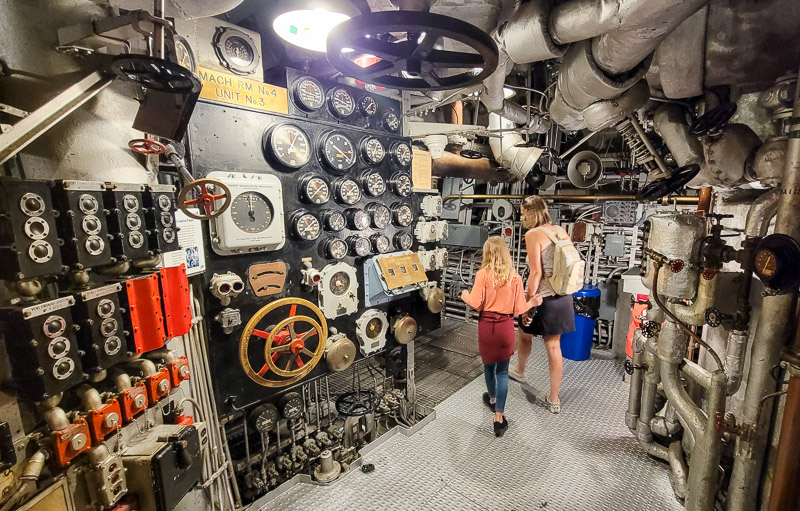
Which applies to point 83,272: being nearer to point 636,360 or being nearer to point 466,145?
point 636,360

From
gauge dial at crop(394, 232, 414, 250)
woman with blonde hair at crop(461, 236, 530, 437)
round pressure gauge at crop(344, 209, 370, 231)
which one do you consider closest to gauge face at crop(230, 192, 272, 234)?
round pressure gauge at crop(344, 209, 370, 231)

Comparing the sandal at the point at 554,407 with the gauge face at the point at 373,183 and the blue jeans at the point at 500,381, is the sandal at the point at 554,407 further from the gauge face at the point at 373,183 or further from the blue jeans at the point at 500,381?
the gauge face at the point at 373,183

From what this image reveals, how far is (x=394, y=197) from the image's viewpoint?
327 centimetres

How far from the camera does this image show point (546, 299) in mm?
3549

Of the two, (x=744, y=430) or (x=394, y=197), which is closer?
(x=744, y=430)

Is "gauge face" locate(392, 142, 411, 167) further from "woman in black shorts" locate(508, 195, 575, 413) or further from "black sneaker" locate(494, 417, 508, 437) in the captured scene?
"black sneaker" locate(494, 417, 508, 437)

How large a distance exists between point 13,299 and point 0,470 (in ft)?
1.72

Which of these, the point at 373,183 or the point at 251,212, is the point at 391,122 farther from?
the point at 251,212

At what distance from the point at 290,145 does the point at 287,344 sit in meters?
1.41

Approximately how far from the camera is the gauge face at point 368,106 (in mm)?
2947

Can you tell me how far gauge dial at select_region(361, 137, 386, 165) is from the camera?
291 cm

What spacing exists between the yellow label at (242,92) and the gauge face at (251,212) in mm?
586

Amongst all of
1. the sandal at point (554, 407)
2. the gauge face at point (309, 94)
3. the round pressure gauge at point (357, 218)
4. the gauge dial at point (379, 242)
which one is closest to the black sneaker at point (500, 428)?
the sandal at point (554, 407)

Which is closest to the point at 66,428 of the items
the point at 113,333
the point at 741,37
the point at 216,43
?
the point at 113,333
